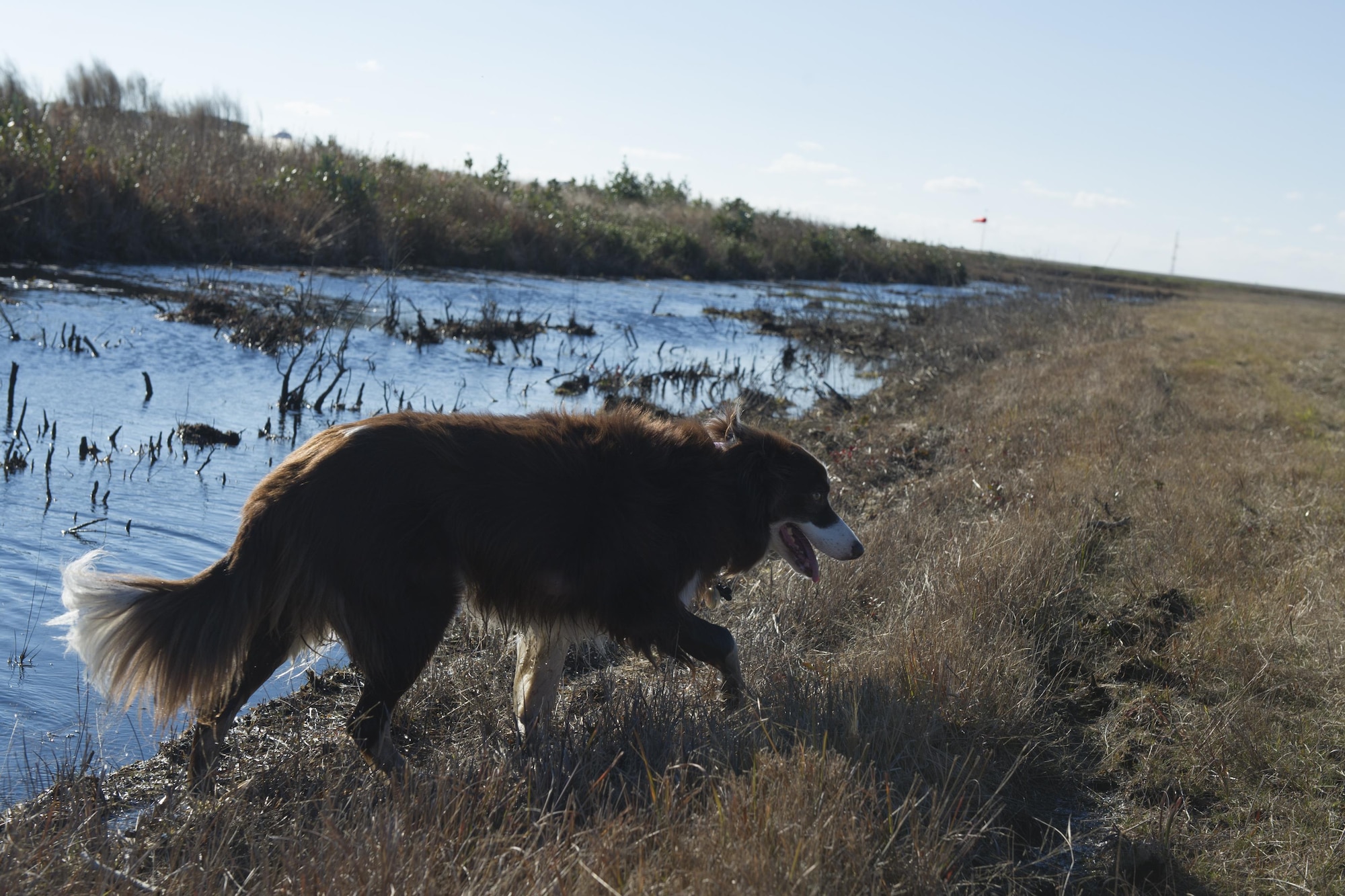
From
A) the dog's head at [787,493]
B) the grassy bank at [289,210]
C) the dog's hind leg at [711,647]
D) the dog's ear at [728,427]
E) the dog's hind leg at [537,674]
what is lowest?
the dog's hind leg at [537,674]

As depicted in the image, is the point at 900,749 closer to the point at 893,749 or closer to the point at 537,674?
the point at 893,749

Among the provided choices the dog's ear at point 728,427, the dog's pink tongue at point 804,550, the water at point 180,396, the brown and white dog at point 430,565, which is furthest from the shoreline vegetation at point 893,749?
the dog's ear at point 728,427

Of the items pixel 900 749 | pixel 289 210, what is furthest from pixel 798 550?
pixel 289 210

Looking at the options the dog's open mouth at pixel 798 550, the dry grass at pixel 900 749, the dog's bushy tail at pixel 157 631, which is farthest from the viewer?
the dog's open mouth at pixel 798 550

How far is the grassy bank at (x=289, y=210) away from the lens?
18.0 metres

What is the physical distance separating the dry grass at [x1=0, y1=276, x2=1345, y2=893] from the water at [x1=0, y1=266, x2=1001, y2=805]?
965mm

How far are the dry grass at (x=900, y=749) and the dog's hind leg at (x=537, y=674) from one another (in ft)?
0.39

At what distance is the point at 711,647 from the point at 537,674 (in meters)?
0.83

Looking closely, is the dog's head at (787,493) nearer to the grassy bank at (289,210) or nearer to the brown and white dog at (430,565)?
the brown and white dog at (430,565)

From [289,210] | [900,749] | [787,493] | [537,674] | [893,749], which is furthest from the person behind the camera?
[289,210]

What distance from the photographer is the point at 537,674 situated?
15.7ft

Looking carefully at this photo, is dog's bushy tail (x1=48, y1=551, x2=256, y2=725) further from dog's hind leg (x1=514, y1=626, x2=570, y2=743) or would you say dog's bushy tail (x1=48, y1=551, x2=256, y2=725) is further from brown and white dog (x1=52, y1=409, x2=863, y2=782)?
dog's hind leg (x1=514, y1=626, x2=570, y2=743)

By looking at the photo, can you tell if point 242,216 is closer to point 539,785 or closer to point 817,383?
point 817,383

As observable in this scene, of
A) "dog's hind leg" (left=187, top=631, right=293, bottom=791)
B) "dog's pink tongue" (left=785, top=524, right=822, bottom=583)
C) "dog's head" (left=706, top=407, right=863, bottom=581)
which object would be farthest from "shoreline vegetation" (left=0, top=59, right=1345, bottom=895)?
"dog's head" (left=706, top=407, right=863, bottom=581)
